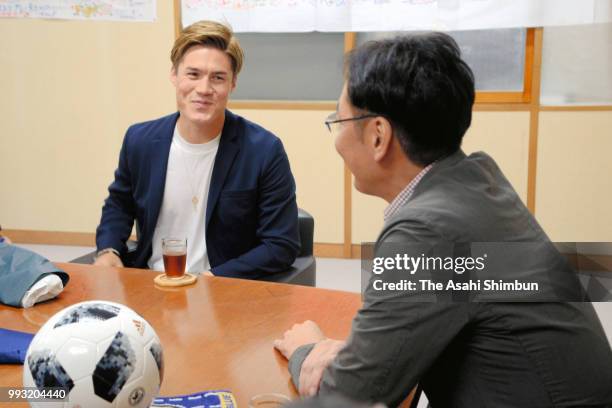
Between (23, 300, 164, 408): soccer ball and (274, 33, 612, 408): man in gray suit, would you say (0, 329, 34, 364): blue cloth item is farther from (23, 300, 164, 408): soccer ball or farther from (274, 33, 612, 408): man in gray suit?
(274, 33, 612, 408): man in gray suit

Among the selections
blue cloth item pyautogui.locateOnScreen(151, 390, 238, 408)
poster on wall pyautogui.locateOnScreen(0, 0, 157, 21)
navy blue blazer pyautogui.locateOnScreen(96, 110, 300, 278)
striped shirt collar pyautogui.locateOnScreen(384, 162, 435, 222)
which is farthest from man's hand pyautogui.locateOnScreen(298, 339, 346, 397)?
poster on wall pyautogui.locateOnScreen(0, 0, 157, 21)

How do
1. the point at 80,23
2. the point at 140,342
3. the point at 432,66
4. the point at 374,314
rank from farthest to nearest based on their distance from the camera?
1. the point at 80,23
2. the point at 432,66
3. the point at 374,314
4. the point at 140,342

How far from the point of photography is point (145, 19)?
444 cm

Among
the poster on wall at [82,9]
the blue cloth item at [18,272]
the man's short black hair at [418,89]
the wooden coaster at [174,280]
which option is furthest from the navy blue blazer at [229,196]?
the poster on wall at [82,9]

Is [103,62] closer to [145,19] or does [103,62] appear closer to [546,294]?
[145,19]

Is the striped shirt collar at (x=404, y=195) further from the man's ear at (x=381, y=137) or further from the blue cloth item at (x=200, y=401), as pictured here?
the blue cloth item at (x=200, y=401)

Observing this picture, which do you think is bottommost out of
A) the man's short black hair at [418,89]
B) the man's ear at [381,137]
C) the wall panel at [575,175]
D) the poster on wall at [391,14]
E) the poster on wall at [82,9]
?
the wall panel at [575,175]

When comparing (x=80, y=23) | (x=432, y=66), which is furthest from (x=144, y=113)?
(x=432, y=66)

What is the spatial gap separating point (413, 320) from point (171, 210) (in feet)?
4.63

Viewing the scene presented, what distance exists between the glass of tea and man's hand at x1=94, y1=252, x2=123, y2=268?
1.33 feet

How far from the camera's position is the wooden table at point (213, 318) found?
1.27m

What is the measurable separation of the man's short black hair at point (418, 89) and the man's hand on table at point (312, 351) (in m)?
0.41

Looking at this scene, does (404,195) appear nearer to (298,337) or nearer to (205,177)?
(298,337)

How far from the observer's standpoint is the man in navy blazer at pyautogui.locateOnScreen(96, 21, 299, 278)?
7.52ft
